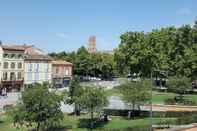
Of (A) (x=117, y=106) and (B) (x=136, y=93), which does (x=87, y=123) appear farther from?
(A) (x=117, y=106)

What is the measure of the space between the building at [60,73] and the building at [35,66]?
189 inches

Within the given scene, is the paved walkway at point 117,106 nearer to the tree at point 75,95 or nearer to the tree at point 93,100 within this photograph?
the tree at point 75,95

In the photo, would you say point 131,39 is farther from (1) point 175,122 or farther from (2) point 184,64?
(1) point 175,122

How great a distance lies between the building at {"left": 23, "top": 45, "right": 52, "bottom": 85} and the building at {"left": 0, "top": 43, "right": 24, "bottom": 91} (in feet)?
6.57

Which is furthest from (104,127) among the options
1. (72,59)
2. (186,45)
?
(72,59)

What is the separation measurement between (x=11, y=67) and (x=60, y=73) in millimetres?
26537

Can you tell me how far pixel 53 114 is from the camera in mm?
46312

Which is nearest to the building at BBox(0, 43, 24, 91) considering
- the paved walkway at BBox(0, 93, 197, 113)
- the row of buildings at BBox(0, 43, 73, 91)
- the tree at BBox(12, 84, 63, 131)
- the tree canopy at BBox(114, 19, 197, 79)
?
the row of buildings at BBox(0, 43, 73, 91)

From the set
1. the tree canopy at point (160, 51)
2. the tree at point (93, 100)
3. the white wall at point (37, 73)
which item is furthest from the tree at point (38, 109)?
the white wall at point (37, 73)

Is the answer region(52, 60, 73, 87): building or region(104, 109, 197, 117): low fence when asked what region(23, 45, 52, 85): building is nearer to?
region(52, 60, 73, 87): building

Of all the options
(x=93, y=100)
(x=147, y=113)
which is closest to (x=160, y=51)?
(x=147, y=113)

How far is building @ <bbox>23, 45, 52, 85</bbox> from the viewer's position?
9669 cm

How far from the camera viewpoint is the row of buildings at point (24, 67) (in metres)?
88.7

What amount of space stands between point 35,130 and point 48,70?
58.7 meters
